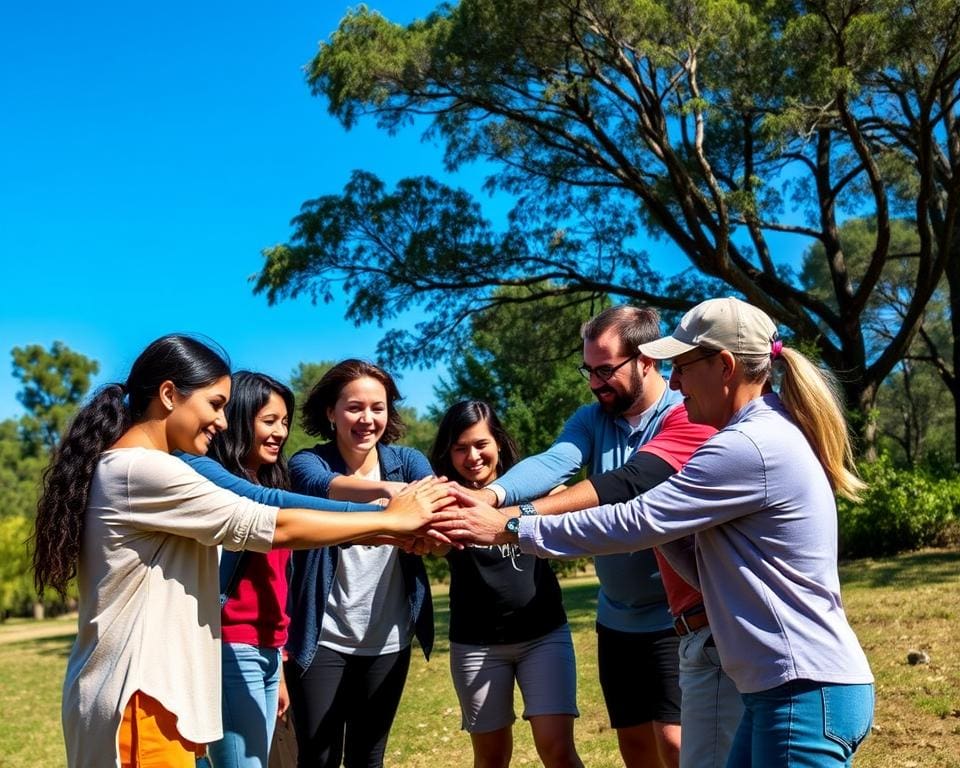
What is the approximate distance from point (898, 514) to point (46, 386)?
2086 inches

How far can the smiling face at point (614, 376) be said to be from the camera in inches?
149

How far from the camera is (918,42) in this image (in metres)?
13.8

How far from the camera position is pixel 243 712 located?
3471mm

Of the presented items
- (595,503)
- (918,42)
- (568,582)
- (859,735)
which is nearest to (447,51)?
(918,42)

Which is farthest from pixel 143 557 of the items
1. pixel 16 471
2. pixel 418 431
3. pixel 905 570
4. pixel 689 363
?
pixel 16 471

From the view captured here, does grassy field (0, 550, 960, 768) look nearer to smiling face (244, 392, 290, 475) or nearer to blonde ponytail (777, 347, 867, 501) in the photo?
smiling face (244, 392, 290, 475)

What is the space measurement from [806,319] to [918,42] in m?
5.23

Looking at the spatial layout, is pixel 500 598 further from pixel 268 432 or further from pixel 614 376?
pixel 268 432

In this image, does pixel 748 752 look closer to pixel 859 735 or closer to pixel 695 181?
pixel 859 735

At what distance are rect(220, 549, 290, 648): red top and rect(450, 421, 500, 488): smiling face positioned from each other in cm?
93

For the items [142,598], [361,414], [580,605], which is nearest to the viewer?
[142,598]

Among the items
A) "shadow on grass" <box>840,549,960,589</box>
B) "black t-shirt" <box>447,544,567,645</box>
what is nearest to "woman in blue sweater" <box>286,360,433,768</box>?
"black t-shirt" <box>447,544,567,645</box>

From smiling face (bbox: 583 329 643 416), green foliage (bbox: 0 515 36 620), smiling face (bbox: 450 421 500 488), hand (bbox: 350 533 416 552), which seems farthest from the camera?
green foliage (bbox: 0 515 36 620)

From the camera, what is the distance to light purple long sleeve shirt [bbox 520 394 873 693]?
2439mm
